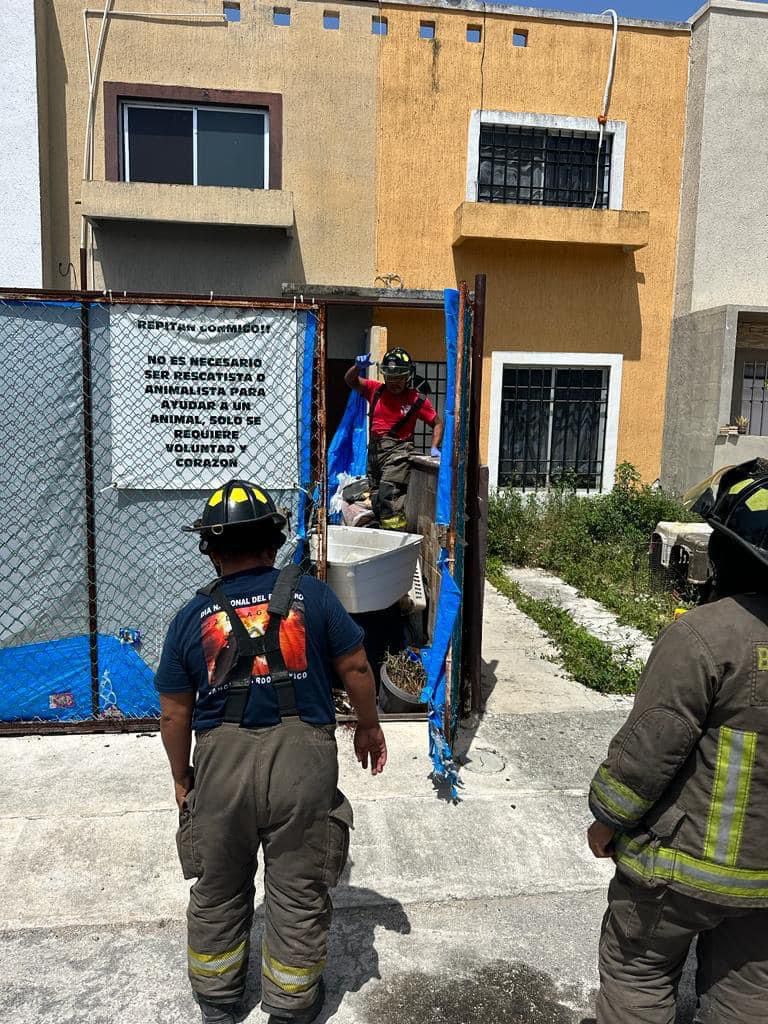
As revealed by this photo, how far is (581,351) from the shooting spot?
10664mm

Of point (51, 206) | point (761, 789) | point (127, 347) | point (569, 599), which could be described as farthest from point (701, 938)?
point (51, 206)

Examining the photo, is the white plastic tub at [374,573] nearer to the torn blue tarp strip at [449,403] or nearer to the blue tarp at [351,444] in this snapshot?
the torn blue tarp strip at [449,403]

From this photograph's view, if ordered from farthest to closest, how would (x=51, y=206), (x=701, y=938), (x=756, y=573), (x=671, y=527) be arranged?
(x=51, y=206), (x=671, y=527), (x=701, y=938), (x=756, y=573)

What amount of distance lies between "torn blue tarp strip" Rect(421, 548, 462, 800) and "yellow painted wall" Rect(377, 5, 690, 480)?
687 centimetres

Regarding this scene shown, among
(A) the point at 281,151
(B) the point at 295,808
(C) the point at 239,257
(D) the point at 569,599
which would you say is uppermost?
(A) the point at 281,151

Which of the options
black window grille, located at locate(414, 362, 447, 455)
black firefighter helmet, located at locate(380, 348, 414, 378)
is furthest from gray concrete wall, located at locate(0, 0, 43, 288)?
black firefighter helmet, located at locate(380, 348, 414, 378)

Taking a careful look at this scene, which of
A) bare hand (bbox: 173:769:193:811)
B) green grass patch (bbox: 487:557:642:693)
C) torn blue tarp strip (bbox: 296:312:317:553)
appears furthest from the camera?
green grass patch (bbox: 487:557:642:693)

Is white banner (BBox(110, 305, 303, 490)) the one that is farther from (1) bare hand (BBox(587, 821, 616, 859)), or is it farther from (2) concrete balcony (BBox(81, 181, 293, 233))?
(2) concrete balcony (BBox(81, 181, 293, 233))

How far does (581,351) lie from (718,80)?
375 centimetres

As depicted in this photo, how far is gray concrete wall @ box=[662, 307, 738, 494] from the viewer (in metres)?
9.75

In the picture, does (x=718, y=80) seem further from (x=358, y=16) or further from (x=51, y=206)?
(x=51, y=206)

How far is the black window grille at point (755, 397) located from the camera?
448 inches

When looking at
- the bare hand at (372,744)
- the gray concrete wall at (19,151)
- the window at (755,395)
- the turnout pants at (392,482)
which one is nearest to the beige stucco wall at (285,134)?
the gray concrete wall at (19,151)

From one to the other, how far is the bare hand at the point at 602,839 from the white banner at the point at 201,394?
2735 mm
